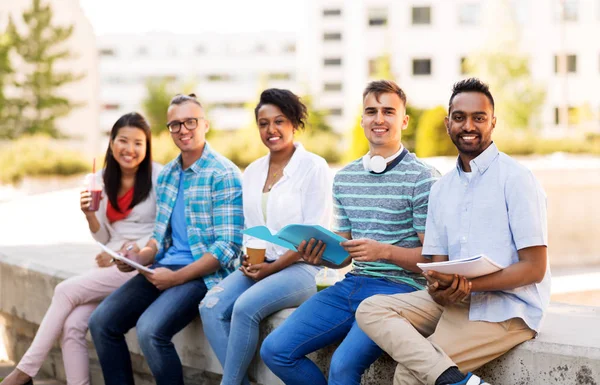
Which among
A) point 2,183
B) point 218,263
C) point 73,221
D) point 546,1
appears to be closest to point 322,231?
point 218,263

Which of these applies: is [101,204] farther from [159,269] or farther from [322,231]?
[322,231]

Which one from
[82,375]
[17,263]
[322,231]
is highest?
[322,231]

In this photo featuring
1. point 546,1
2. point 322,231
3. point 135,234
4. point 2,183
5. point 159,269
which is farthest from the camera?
point 546,1

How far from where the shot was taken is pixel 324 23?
7081cm

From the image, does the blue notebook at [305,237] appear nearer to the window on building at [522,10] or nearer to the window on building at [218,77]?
the window on building at [522,10]

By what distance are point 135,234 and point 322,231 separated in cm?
194

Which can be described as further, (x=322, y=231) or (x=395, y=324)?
(x=322, y=231)

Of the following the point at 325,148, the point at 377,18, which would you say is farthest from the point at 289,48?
the point at 325,148

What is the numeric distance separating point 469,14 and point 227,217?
41804 mm

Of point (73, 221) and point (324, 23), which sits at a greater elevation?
point (324, 23)

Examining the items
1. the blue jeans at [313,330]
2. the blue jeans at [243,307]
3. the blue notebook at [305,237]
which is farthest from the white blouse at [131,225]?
the blue jeans at [313,330]

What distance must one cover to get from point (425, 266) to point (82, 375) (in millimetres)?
2582

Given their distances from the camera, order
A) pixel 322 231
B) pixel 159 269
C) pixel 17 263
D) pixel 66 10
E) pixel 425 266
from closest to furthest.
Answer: pixel 425 266 < pixel 322 231 < pixel 159 269 < pixel 17 263 < pixel 66 10

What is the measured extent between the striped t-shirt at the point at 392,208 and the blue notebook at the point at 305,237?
0.55 ft
